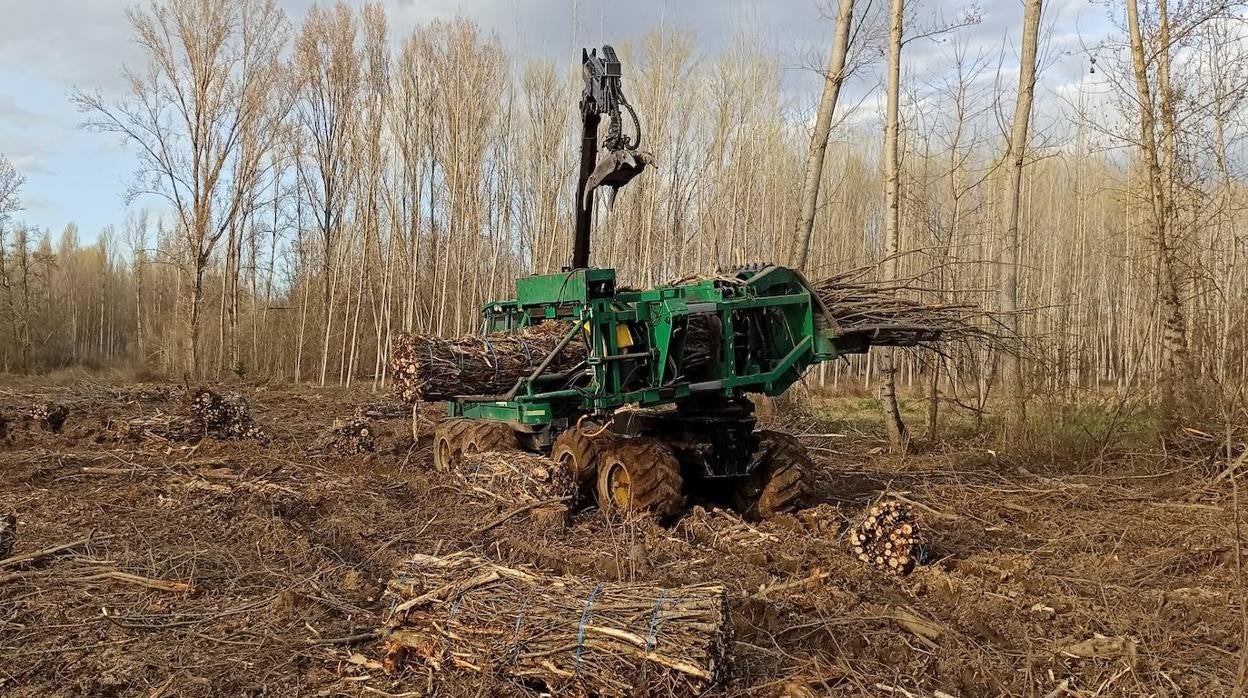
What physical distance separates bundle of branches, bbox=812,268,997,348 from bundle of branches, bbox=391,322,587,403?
2323 millimetres

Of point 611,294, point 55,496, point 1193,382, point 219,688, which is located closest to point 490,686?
point 219,688

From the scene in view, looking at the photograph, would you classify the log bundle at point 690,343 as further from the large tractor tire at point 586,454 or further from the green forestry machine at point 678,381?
the large tractor tire at point 586,454

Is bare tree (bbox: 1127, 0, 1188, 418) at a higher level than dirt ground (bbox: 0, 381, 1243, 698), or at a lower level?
higher

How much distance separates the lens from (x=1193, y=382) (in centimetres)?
893

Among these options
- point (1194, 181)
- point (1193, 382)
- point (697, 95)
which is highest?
point (697, 95)

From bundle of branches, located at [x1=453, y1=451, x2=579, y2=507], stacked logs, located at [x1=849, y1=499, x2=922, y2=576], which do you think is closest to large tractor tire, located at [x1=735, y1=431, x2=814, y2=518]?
stacked logs, located at [x1=849, y1=499, x2=922, y2=576]

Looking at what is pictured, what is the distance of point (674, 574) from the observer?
5535 millimetres

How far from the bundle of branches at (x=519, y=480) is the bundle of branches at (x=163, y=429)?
211 inches

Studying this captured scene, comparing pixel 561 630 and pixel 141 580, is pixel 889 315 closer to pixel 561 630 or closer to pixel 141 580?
pixel 561 630

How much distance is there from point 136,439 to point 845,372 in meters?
24.3

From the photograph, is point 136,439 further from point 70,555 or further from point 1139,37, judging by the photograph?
point 1139,37

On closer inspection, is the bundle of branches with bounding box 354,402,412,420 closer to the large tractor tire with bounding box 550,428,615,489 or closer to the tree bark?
the large tractor tire with bounding box 550,428,615,489

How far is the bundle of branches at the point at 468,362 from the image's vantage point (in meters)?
7.32

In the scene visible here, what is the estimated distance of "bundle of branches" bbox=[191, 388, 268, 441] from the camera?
11367 mm
